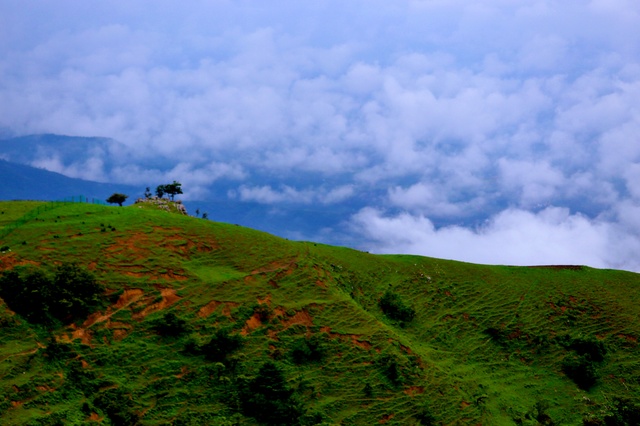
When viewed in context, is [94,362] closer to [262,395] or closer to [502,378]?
[262,395]

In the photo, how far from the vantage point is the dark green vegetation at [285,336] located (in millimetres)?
34219

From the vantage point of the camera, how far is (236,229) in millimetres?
55625

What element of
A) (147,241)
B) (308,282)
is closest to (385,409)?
(308,282)

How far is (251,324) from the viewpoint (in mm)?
41812

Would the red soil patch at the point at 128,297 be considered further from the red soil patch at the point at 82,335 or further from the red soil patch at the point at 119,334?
the red soil patch at the point at 82,335

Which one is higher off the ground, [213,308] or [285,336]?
[213,308]

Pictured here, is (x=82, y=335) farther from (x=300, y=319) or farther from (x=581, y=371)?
(x=581, y=371)

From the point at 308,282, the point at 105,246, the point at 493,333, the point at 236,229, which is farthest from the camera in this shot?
the point at 236,229

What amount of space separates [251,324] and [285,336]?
9.44 feet

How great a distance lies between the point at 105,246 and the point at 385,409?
2649 cm

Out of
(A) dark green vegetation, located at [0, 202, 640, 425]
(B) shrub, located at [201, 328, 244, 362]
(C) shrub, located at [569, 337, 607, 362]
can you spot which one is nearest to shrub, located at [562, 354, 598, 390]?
(A) dark green vegetation, located at [0, 202, 640, 425]

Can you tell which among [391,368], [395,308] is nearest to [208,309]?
[391,368]

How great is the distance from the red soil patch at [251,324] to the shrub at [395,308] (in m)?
14.0

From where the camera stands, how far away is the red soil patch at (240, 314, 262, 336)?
135 feet
